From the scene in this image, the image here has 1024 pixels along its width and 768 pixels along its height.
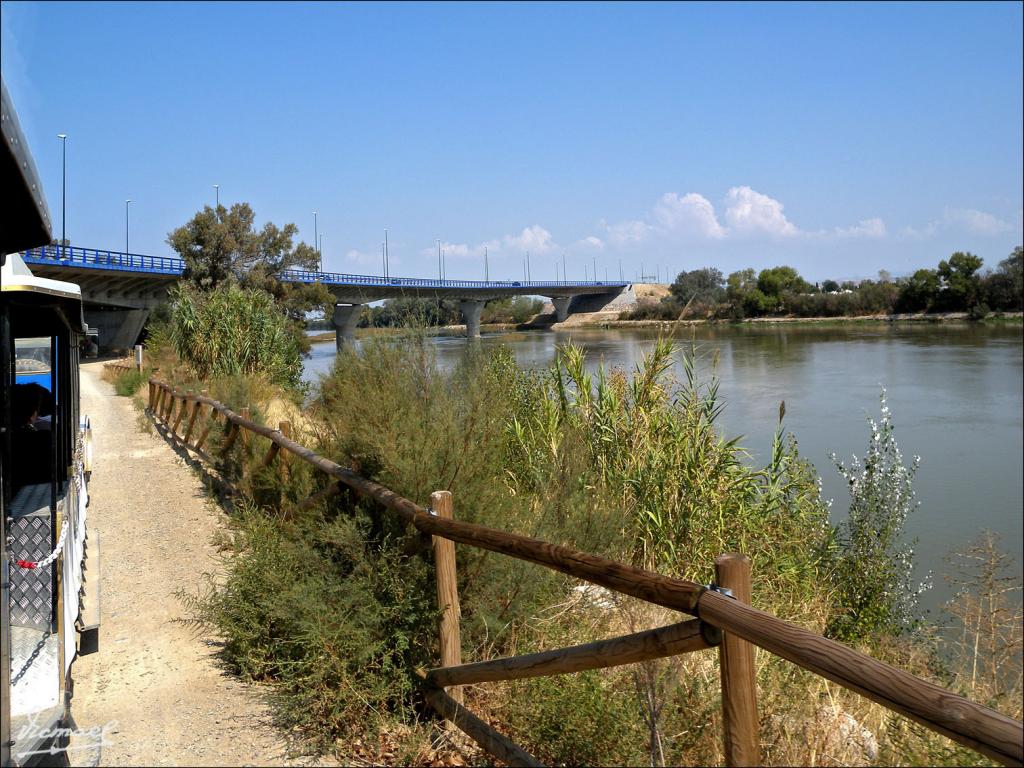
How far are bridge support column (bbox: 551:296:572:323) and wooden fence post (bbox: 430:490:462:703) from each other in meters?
63.4

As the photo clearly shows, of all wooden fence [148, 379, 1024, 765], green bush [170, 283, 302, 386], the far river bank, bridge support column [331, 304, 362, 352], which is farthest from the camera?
bridge support column [331, 304, 362, 352]

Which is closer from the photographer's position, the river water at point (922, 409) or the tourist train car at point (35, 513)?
the tourist train car at point (35, 513)

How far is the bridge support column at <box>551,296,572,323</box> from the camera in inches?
2655

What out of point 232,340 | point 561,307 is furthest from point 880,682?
point 561,307

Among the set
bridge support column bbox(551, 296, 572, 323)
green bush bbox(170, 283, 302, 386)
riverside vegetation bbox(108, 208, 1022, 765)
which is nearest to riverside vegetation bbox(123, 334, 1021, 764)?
riverside vegetation bbox(108, 208, 1022, 765)

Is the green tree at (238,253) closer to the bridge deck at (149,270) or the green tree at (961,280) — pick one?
the bridge deck at (149,270)

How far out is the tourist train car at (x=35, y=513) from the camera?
2.56 m

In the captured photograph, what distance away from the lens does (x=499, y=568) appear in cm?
444

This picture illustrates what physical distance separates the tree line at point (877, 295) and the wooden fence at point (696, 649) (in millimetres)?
4637

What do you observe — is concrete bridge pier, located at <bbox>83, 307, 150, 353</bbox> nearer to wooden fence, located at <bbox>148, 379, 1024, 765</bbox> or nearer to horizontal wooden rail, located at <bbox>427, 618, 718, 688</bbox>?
wooden fence, located at <bbox>148, 379, 1024, 765</bbox>

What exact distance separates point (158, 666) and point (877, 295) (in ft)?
74.0

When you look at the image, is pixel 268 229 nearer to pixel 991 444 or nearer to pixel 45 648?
pixel 991 444

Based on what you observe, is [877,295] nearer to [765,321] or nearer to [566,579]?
[765,321]

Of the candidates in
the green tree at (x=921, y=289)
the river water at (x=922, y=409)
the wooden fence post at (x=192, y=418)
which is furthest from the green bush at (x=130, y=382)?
the green tree at (x=921, y=289)
